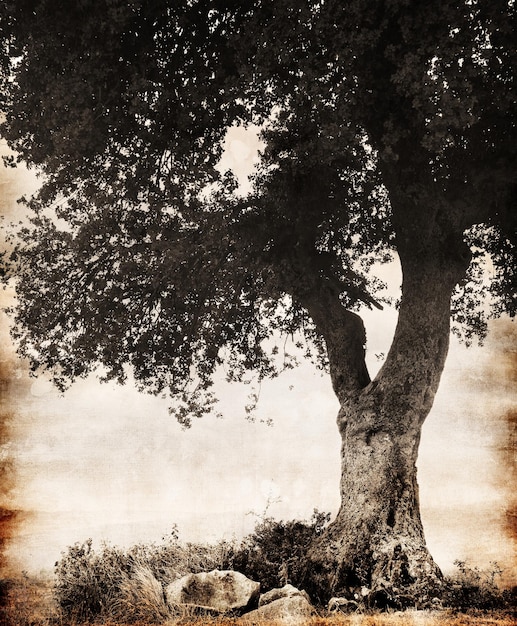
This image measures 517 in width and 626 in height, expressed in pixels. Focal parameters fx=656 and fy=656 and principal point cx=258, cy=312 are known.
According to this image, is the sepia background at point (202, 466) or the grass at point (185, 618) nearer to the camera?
the grass at point (185, 618)

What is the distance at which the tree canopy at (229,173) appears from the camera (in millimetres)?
9117

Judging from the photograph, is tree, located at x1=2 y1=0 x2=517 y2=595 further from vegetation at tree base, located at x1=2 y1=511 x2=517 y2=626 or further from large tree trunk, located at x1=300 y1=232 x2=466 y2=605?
vegetation at tree base, located at x1=2 y1=511 x2=517 y2=626

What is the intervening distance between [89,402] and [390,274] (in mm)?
6903

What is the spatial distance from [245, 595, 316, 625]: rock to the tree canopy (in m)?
4.33

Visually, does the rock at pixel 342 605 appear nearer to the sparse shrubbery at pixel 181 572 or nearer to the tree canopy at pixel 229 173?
the sparse shrubbery at pixel 181 572

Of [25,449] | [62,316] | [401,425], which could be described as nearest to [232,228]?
[62,316]

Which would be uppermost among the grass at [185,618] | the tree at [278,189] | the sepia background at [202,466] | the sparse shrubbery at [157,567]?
the tree at [278,189]

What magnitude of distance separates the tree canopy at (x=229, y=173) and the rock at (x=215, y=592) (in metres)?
3.95

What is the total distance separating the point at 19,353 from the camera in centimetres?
1180

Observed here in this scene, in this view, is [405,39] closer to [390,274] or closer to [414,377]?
[414,377]

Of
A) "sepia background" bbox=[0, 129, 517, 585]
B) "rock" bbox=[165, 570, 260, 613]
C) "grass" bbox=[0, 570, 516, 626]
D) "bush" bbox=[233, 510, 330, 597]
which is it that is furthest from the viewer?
"sepia background" bbox=[0, 129, 517, 585]

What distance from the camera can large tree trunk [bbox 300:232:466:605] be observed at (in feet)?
30.7

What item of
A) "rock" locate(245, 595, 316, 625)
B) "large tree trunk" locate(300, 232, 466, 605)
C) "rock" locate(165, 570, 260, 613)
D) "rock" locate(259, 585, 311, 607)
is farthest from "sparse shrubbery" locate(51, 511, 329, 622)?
"rock" locate(245, 595, 316, 625)

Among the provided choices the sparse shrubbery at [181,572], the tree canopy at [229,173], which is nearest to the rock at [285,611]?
the sparse shrubbery at [181,572]
